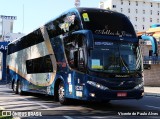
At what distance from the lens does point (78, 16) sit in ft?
47.7

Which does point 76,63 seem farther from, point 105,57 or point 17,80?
point 17,80

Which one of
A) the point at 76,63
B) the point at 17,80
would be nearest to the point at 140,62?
the point at 76,63

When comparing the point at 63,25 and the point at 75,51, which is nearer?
the point at 75,51

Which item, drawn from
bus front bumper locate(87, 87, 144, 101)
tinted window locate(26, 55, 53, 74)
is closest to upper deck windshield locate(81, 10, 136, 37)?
bus front bumper locate(87, 87, 144, 101)

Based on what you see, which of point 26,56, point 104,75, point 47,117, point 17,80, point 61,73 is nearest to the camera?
point 47,117

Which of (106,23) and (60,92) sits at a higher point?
(106,23)

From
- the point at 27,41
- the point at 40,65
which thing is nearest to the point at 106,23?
the point at 40,65

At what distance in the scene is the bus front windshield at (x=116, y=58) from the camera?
1353cm

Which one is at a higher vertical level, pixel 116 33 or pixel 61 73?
pixel 116 33

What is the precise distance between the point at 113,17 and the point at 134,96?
10.7 feet

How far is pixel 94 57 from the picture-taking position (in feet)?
44.5

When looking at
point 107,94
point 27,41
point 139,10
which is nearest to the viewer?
point 107,94

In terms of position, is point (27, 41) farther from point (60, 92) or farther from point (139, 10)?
point (139, 10)

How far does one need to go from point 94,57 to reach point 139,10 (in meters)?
118
